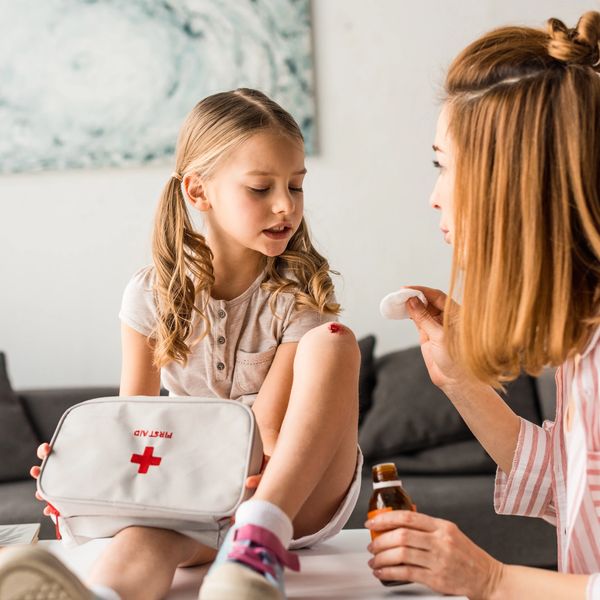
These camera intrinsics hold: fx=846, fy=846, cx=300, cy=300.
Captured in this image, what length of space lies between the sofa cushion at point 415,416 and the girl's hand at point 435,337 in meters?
1.52

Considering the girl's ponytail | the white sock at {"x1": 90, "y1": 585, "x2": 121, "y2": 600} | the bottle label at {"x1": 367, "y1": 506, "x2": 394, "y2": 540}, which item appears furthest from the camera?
the girl's ponytail

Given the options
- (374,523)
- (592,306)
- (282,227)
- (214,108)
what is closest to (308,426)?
(374,523)

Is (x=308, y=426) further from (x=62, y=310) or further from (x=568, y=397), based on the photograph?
(x=62, y=310)

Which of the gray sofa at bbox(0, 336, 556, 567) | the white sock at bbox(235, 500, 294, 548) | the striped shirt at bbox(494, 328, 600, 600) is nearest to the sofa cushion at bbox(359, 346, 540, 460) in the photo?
the gray sofa at bbox(0, 336, 556, 567)

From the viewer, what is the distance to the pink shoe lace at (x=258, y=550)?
941mm

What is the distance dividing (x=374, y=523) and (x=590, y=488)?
28cm

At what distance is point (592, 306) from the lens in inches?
42.1

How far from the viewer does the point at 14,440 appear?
2.97 m

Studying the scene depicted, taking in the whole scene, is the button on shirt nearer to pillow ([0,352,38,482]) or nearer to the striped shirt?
the striped shirt

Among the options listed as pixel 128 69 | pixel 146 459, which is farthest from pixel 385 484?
pixel 128 69

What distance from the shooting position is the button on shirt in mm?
1654

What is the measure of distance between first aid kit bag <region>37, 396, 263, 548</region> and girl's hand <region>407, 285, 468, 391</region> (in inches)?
11.7

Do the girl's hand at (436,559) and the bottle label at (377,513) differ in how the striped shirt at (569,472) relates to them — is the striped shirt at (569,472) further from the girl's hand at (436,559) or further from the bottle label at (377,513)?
the bottle label at (377,513)

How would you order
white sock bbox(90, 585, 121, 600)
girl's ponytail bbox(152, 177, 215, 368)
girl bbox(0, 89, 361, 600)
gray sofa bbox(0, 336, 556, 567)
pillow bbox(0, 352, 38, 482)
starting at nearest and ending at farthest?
white sock bbox(90, 585, 121, 600), girl bbox(0, 89, 361, 600), girl's ponytail bbox(152, 177, 215, 368), gray sofa bbox(0, 336, 556, 567), pillow bbox(0, 352, 38, 482)
